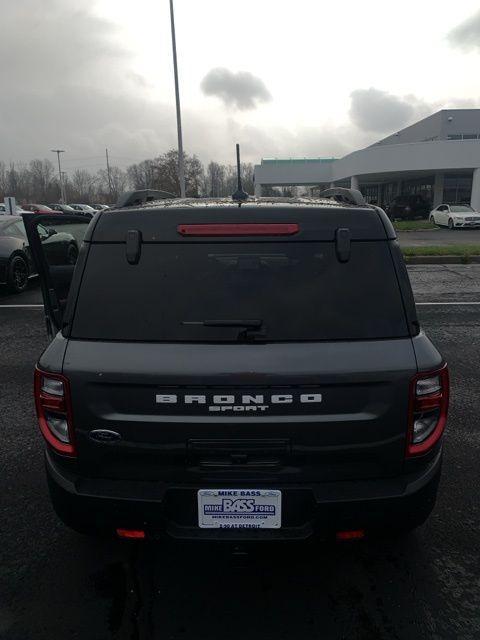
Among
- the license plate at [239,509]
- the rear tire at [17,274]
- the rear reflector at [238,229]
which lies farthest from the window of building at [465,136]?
the license plate at [239,509]

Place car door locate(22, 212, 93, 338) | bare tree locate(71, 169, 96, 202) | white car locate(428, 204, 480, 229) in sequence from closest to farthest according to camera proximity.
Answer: car door locate(22, 212, 93, 338) < white car locate(428, 204, 480, 229) < bare tree locate(71, 169, 96, 202)

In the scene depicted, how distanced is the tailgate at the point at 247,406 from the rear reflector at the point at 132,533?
0.99 ft

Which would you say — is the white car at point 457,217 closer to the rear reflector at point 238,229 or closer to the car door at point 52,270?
the car door at point 52,270

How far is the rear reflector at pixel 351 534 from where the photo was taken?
6.97 ft

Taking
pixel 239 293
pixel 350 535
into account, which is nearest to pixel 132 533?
pixel 350 535

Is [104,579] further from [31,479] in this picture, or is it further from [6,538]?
[31,479]

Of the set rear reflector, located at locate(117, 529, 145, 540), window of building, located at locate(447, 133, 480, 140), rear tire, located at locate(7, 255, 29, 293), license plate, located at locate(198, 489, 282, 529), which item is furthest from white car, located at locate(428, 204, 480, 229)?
rear reflector, located at locate(117, 529, 145, 540)

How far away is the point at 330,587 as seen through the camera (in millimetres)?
2385

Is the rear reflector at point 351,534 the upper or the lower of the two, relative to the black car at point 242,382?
lower

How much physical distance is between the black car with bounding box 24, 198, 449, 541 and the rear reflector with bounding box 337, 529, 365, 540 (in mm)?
12

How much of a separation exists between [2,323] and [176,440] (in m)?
7.15

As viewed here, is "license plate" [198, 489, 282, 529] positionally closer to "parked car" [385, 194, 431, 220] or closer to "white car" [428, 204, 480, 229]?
"white car" [428, 204, 480, 229]

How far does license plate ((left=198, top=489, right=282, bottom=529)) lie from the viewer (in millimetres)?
2055

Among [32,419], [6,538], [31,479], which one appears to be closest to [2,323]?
[32,419]
